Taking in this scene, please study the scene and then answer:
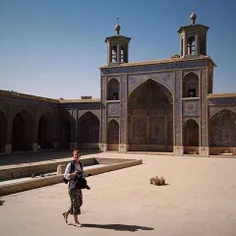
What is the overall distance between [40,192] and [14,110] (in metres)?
14.5

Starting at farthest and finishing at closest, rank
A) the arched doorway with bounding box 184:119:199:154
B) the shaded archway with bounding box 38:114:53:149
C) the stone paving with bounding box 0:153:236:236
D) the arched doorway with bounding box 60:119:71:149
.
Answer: the arched doorway with bounding box 60:119:71:149
the shaded archway with bounding box 38:114:53:149
the arched doorway with bounding box 184:119:199:154
the stone paving with bounding box 0:153:236:236

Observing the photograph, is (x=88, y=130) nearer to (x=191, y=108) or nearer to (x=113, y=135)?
(x=113, y=135)

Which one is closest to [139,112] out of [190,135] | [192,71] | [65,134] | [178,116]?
[178,116]

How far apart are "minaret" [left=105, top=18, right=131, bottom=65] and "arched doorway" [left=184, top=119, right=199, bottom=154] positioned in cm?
743

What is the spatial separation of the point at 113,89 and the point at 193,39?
24.1 ft

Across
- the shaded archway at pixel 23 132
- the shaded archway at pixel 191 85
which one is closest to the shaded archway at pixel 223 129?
the shaded archway at pixel 191 85

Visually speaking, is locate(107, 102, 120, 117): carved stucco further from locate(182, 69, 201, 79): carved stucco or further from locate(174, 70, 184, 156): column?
locate(182, 69, 201, 79): carved stucco

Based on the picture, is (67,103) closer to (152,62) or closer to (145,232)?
(152,62)

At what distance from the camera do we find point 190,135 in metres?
22.4

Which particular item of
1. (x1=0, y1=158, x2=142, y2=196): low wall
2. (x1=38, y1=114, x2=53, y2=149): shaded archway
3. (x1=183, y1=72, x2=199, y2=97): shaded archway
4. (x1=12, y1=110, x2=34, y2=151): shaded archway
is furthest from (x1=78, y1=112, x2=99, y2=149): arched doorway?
(x1=0, y1=158, x2=142, y2=196): low wall

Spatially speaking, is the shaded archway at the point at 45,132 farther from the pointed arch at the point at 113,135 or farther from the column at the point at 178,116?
the column at the point at 178,116

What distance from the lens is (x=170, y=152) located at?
2283 cm

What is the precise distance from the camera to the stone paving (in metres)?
4.54

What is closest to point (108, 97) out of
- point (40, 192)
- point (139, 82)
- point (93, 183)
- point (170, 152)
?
point (139, 82)
